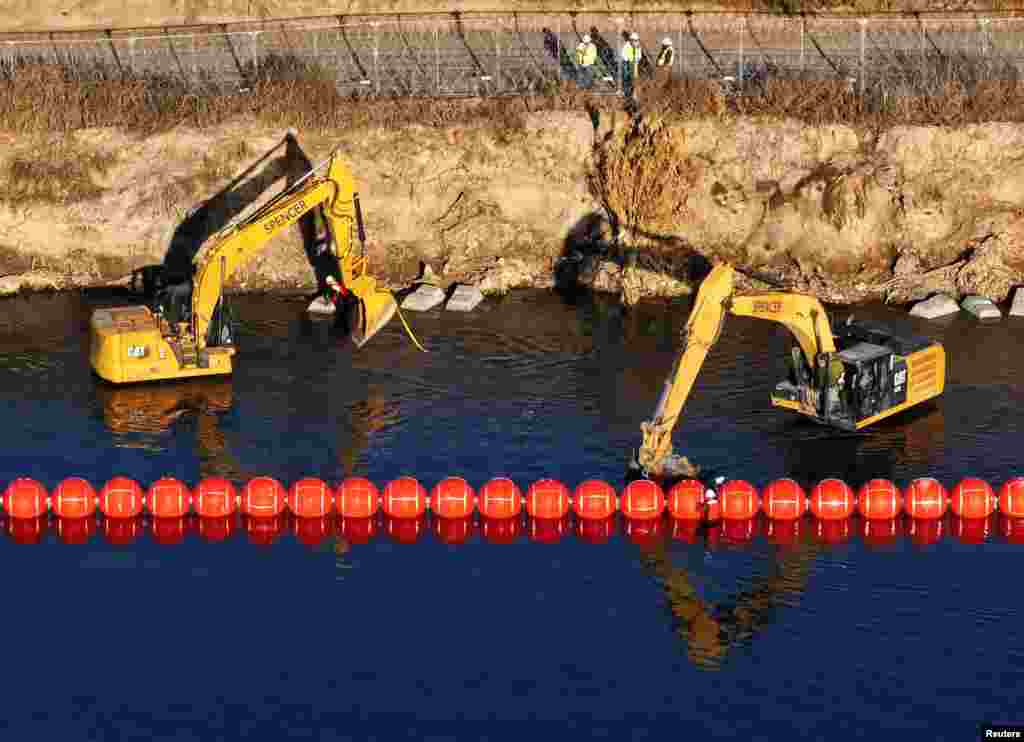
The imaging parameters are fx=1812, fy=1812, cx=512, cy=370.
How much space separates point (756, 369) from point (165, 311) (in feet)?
76.6

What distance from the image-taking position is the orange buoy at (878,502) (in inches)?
2245

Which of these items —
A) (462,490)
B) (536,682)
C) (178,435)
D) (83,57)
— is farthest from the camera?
(83,57)

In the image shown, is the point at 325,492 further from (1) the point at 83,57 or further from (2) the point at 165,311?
(1) the point at 83,57

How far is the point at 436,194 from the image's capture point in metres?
84.3

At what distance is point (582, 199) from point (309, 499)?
1196 inches

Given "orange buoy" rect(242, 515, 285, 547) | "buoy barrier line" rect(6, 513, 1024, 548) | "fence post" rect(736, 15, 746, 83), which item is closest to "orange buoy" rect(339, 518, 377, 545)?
"buoy barrier line" rect(6, 513, 1024, 548)

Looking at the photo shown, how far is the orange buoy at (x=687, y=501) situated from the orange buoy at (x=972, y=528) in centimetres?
795

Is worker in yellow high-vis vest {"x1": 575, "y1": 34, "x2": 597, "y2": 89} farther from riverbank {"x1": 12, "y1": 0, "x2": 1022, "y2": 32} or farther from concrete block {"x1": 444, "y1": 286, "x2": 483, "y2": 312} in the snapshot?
concrete block {"x1": 444, "y1": 286, "x2": 483, "y2": 312}

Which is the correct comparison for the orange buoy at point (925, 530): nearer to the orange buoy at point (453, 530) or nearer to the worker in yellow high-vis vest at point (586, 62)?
the orange buoy at point (453, 530)

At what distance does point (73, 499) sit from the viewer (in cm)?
5738

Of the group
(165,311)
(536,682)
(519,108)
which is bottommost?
(536,682)

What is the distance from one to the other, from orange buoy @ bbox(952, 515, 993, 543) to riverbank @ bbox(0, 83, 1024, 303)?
23.4 metres

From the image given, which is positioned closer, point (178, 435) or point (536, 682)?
point (536, 682)

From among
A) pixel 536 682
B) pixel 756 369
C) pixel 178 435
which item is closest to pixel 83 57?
pixel 178 435
